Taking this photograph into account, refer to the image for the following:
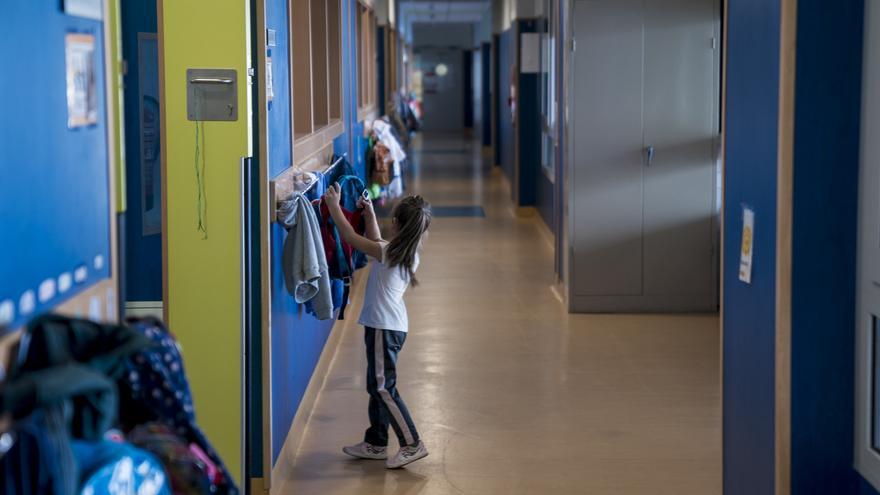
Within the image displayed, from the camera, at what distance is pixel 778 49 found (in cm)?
282

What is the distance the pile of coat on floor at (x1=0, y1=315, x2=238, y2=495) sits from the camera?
134 cm

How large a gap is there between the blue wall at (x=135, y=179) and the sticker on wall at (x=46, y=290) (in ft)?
7.73

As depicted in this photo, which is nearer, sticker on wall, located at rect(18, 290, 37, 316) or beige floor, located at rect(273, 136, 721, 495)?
sticker on wall, located at rect(18, 290, 37, 316)

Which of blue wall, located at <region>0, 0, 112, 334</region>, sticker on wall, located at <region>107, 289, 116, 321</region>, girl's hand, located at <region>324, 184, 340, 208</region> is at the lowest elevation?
sticker on wall, located at <region>107, 289, 116, 321</region>

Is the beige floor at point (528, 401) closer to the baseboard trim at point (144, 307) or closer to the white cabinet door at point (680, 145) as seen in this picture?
the white cabinet door at point (680, 145)

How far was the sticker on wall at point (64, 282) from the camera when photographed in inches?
70.9

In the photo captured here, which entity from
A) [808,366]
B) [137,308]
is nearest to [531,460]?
[137,308]

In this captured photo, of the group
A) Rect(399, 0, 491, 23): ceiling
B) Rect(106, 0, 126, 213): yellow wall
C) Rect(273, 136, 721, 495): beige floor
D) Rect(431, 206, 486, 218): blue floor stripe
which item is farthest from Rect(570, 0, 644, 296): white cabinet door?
Rect(399, 0, 491, 23): ceiling

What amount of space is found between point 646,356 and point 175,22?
3640 millimetres

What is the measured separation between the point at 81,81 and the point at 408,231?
8.19 feet

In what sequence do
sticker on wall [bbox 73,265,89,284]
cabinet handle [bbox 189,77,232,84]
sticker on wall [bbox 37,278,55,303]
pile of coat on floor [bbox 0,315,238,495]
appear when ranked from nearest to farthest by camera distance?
pile of coat on floor [bbox 0,315,238,495], sticker on wall [bbox 37,278,55,303], sticker on wall [bbox 73,265,89,284], cabinet handle [bbox 189,77,232,84]

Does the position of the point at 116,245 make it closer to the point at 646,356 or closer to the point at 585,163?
the point at 646,356

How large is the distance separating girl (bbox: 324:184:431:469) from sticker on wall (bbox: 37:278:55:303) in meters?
2.56

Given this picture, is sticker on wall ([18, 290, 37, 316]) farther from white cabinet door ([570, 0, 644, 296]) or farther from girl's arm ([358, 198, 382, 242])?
white cabinet door ([570, 0, 644, 296])
